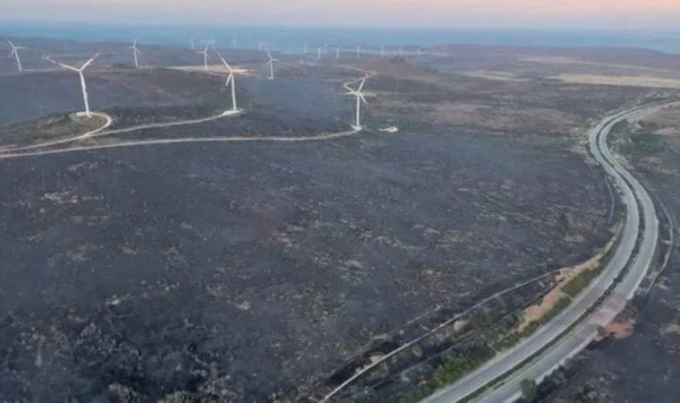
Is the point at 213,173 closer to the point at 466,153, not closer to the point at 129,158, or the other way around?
the point at 129,158

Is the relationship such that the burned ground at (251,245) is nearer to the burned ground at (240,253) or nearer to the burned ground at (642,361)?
the burned ground at (240,253)

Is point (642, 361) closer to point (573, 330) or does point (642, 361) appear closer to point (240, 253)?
point (573, 330)

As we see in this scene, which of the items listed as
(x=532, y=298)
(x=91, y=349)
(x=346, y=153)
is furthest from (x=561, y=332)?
(x=346, y=153)

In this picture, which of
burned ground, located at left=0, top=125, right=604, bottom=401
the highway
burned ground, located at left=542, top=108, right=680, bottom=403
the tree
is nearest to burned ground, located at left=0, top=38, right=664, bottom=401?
burned ground, located at left=0, top=125, right=604, bottom=401

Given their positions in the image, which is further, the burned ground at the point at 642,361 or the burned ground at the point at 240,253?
the burned ground at the point at 240,253

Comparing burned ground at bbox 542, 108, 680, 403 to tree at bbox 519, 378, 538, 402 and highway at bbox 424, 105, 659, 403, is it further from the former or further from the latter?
highway at bbox 424, 105, 659, 403

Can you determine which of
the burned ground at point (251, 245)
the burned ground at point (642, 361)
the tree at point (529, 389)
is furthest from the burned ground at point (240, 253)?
the tree at point (529, 389)
